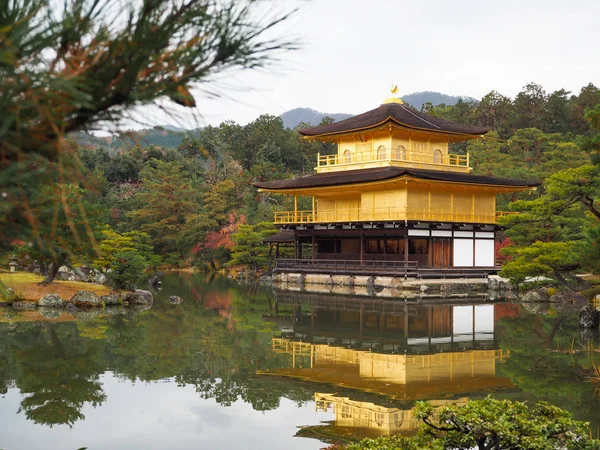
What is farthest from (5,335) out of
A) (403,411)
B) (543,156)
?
(543,156)

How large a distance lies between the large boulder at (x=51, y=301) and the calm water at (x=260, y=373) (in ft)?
3.06

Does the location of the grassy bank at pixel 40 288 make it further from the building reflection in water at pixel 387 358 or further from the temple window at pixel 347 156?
the temple window at pixel 347 156

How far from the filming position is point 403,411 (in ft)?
25.2

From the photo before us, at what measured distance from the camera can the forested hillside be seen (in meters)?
23.2

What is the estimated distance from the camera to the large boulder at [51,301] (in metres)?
17.9

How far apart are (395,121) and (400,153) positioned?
222 centimetres

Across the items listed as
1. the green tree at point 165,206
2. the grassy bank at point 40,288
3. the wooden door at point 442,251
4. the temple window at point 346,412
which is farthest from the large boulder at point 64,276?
the temple window at point 346,412

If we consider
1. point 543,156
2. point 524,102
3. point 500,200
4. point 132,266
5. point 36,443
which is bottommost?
point 36,443

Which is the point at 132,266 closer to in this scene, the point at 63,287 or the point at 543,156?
the point at 63,287

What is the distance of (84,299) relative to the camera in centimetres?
1842

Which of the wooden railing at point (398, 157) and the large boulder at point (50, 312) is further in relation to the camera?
the wooden railing at point (398, 157)

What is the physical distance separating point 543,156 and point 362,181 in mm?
20433

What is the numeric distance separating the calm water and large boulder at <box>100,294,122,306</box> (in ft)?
5.73

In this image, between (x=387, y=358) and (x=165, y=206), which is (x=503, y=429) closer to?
(x=387, y=358)
